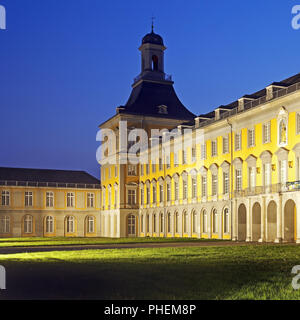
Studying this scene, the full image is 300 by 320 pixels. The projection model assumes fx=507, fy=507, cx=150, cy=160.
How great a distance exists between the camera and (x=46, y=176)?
79125mm

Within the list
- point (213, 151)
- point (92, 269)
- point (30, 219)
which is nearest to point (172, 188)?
point (213, 151)

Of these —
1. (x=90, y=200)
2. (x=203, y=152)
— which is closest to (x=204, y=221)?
(x=203, y=152)

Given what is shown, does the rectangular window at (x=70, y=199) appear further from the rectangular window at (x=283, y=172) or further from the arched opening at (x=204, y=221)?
the rectangular window at (x=283, y=172)

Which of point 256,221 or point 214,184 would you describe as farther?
point 214,184

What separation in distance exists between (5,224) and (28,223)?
3.31m

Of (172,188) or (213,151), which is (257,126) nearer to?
(213,151)

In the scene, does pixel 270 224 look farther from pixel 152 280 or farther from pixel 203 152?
pixel 152 280

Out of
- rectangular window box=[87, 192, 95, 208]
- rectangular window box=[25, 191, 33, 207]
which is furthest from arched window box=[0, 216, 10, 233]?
rectangular window box=[87, 192, 95, 208]

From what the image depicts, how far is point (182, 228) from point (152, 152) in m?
12.7

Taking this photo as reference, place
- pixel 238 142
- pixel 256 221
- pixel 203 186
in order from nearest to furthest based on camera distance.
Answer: pixel 256 221, pixel 238 142, pixel 203 186

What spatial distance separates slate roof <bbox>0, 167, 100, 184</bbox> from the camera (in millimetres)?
76188

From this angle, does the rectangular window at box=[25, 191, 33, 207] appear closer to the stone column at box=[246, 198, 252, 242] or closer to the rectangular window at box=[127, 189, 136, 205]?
the rectangular window at box=[127, 189, 136, 205]

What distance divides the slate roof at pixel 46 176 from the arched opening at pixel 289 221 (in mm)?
48916

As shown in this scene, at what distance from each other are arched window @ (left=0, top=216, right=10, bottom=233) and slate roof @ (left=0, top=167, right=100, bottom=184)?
5.80 meters
